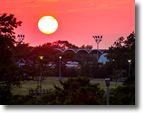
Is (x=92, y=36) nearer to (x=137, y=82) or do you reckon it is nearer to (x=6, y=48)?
(x=137, y=82)

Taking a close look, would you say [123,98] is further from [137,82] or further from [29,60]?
[29,60]

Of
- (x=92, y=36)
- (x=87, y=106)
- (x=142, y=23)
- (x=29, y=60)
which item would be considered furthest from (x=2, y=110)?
(x=29, y=60)

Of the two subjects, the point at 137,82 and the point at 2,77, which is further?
the point at 2,77

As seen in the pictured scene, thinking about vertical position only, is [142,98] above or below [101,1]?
below

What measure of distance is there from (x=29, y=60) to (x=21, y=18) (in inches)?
433

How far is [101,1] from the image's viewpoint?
1029 centimetres

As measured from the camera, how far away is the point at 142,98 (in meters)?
9.27

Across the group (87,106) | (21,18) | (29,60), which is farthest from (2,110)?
(29,60)

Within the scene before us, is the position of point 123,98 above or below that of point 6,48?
below

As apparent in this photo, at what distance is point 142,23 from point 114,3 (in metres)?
1.33

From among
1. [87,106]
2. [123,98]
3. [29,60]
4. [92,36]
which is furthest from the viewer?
[29,60]

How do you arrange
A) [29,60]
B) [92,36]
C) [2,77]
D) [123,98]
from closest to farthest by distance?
[123,98] < [92,36] < [2,77] < [29,60]

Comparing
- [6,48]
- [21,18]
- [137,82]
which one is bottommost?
[137,82]

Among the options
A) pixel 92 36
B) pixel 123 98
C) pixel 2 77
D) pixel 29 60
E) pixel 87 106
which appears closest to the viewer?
pixel 87 106
